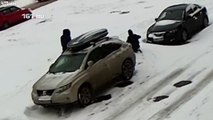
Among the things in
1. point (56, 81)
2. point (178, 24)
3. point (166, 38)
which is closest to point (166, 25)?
point (178, 24)

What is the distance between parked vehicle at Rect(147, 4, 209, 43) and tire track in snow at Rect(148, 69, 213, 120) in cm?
541

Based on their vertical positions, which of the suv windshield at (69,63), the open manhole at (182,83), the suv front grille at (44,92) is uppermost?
→ the suv windshield at (69,63)

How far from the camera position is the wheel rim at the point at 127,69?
15.5m

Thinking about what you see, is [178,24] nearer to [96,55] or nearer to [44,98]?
[96,55]

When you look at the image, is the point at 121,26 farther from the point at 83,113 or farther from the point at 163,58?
the point at 83,113

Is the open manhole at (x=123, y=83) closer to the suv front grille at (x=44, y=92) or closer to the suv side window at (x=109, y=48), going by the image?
the suv side window at (x=109, y=48)

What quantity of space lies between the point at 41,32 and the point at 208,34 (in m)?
11.2

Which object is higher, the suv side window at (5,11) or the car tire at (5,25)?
the suv side window at (5,11)

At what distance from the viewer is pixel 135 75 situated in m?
15.9

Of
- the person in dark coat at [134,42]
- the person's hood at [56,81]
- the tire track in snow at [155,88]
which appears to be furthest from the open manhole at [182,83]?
the person in dark coat at [134,42]

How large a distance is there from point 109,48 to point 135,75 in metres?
1.42

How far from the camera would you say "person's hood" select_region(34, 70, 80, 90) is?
1345 centimetres

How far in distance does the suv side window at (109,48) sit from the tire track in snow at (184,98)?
3.21 meters

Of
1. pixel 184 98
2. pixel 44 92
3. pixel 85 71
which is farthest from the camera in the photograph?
pixel 85 71
